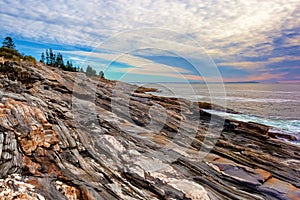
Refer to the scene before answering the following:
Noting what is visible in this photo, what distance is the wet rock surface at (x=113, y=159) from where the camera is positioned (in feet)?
26.7

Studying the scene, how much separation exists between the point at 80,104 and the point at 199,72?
919 centimetres

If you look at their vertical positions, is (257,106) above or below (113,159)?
above

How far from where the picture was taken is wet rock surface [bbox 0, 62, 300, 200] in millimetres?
8148

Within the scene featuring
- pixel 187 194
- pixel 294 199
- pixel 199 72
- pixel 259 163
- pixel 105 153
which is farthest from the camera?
pixel 199 72

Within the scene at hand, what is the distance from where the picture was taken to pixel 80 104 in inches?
622

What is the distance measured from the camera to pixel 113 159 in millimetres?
10250

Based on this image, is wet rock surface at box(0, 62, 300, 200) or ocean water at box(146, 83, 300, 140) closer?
wet rock surface at box(0, 62, 300, 200)

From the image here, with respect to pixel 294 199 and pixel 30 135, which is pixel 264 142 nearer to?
pixel 294 199

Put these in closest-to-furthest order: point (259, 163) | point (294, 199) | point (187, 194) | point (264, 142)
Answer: point (187, 194)
point (294, 199)
point (259, 163)
point (264, 142)

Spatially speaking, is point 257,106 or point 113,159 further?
point 257,106

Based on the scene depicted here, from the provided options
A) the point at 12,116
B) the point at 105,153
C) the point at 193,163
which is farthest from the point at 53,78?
the point at 193,163

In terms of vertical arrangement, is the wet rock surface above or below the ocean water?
below

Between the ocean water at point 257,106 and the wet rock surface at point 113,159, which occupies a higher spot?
the ocean water at point 257,106

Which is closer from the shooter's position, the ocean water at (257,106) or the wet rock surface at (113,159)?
the wet rock surface at (113,159)
